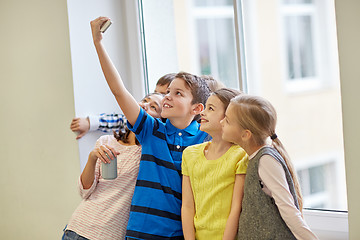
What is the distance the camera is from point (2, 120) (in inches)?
97.7

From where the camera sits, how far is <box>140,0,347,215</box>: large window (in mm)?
1704

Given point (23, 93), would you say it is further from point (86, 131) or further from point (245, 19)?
point (245, 19)

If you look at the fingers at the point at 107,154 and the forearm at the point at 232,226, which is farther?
the fingers at the point at 107,154

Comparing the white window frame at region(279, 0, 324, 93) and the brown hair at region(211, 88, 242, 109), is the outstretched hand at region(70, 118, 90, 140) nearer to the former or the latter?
the brown hair at region(211, 88, 242, 109)

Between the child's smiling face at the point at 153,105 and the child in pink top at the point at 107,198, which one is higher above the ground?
the child's smiling face at the point at 153,105

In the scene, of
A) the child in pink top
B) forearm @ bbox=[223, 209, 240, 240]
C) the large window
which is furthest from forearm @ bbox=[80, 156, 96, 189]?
the large window

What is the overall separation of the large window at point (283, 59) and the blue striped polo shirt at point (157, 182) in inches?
17.8

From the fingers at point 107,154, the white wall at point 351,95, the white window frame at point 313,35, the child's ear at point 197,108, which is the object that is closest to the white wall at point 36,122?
the fingers at point 107,154

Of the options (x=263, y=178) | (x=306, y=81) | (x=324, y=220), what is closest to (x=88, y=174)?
(x=263, y=178)

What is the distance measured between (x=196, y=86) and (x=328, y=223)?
0.67 meters

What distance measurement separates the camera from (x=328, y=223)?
161cm

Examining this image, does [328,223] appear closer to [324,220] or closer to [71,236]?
[324,220]

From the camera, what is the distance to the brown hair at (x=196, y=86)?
159 cm

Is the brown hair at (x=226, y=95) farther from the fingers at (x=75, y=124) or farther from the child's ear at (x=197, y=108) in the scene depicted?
the fingers at (x=75, y=124)
